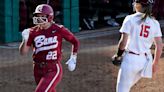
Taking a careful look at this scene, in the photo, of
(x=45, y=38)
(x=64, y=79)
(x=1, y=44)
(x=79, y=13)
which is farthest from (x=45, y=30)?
(x=79, y=13)

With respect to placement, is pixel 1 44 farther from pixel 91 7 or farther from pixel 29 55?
pixel 91 7

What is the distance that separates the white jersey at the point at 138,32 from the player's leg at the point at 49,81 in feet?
3.05

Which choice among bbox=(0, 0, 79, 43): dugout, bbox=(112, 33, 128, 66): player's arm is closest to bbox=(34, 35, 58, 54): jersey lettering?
bbox=(112, 33, 128, 66): player's arm

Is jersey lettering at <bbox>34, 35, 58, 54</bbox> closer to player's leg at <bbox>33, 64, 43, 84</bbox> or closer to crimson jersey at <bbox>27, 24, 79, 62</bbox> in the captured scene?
crimson jersey at <bbox>27, 24, 79, 62</bbox>

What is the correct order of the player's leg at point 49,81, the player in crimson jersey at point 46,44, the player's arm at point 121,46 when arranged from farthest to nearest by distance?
the player in crimson jersey at point 46,44 < the player's leg at point 49,81 < the player's arm at point 121,46

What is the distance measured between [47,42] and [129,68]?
104cm

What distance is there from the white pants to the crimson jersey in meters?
0.79

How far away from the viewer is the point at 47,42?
19.9 feet

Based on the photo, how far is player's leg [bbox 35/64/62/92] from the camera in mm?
5914

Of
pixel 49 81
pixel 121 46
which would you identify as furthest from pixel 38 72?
pixel 121 46

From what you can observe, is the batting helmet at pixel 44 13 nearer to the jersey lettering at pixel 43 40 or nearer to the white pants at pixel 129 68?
the jersey lettering at pixel 43 40

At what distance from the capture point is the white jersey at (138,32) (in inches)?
226

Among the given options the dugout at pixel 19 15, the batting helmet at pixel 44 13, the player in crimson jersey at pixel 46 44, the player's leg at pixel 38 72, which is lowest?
the dugout at pixel 19 15

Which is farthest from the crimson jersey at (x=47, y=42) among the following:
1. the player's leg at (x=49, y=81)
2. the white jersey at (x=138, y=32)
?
the white jersey at (x=138, y=32)
